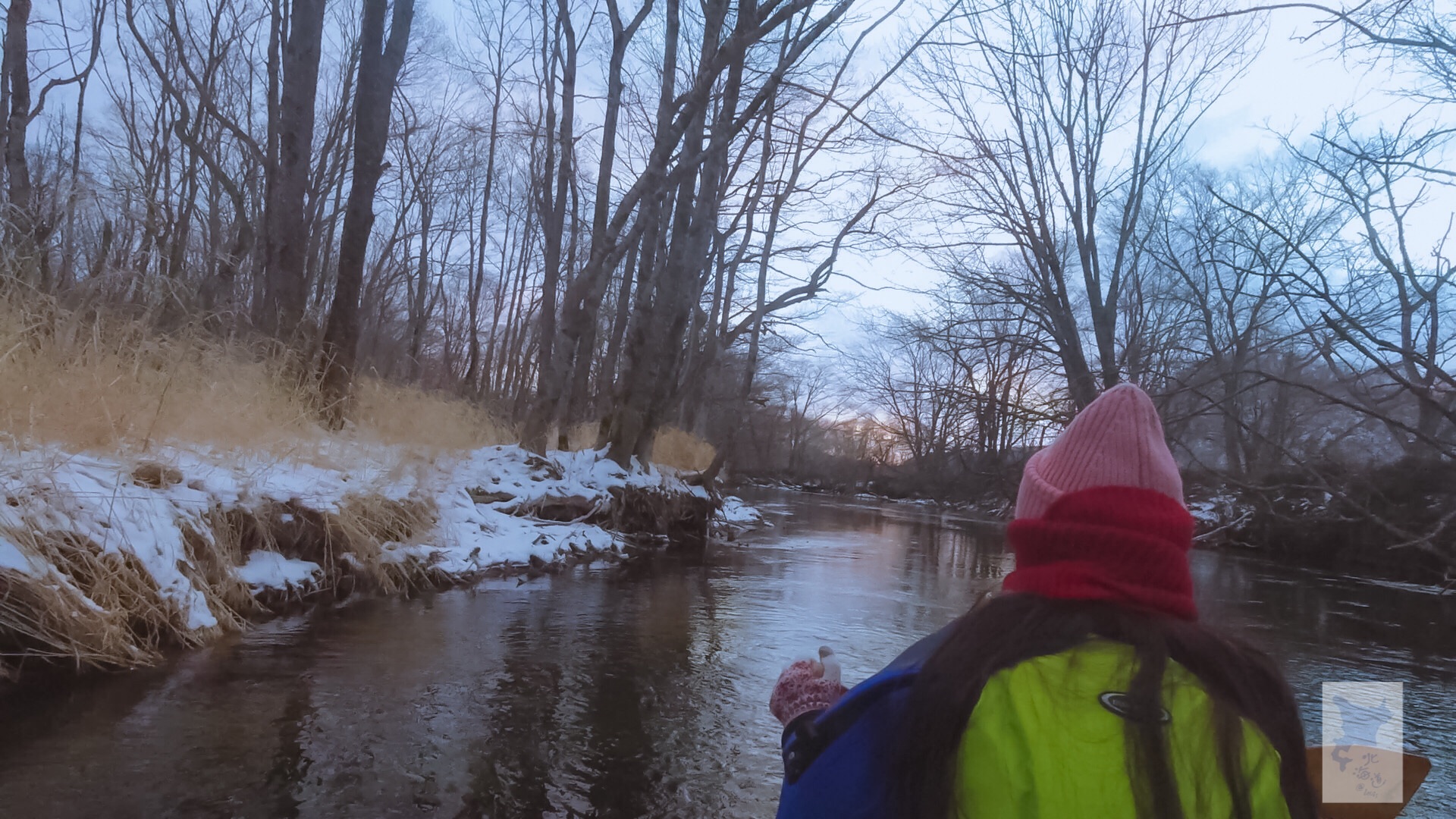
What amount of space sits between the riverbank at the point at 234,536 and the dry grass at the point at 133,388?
0.53 ft

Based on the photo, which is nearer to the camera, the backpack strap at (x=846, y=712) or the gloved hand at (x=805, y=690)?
the backpack strap at (x=846, y=712)

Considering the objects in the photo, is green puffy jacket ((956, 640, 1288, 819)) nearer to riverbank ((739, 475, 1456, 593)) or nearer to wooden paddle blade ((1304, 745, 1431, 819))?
wooden paddle blade ((1304, 745, 1431, 819))

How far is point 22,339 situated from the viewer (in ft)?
14.3

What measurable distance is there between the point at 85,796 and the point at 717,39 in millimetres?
9383

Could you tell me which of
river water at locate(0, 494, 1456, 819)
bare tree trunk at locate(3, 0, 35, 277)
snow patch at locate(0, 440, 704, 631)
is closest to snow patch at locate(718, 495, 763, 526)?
snow patch at locate(0, 440, 704, 631)

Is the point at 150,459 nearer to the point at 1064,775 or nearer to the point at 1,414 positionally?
the point at 1,414

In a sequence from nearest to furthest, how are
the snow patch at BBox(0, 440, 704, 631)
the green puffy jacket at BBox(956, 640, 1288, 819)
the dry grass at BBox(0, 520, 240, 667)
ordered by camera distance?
the green puffy jacket at BBox(956, 640, 1288, 819)
the dry grass at BBox(0, 520, 240, 667)
the snow patch at BBox(0, 440, 704, 631)

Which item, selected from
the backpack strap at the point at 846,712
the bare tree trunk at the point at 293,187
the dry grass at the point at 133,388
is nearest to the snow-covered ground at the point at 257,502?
the dry grass at the point at 133,388

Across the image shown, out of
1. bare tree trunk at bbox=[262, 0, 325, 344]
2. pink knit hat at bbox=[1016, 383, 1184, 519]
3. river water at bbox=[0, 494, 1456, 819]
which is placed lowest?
river water at bbox=[0, 494, 1456, 819]

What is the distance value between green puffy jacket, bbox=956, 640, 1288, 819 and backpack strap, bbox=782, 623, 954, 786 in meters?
0.11

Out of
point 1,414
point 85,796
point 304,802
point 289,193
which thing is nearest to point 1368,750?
point 304,802

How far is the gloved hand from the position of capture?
4.71 feet

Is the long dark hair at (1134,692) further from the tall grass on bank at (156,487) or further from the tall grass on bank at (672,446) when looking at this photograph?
the tall grass on bank at (672,446)

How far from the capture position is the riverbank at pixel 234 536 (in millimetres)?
3467
